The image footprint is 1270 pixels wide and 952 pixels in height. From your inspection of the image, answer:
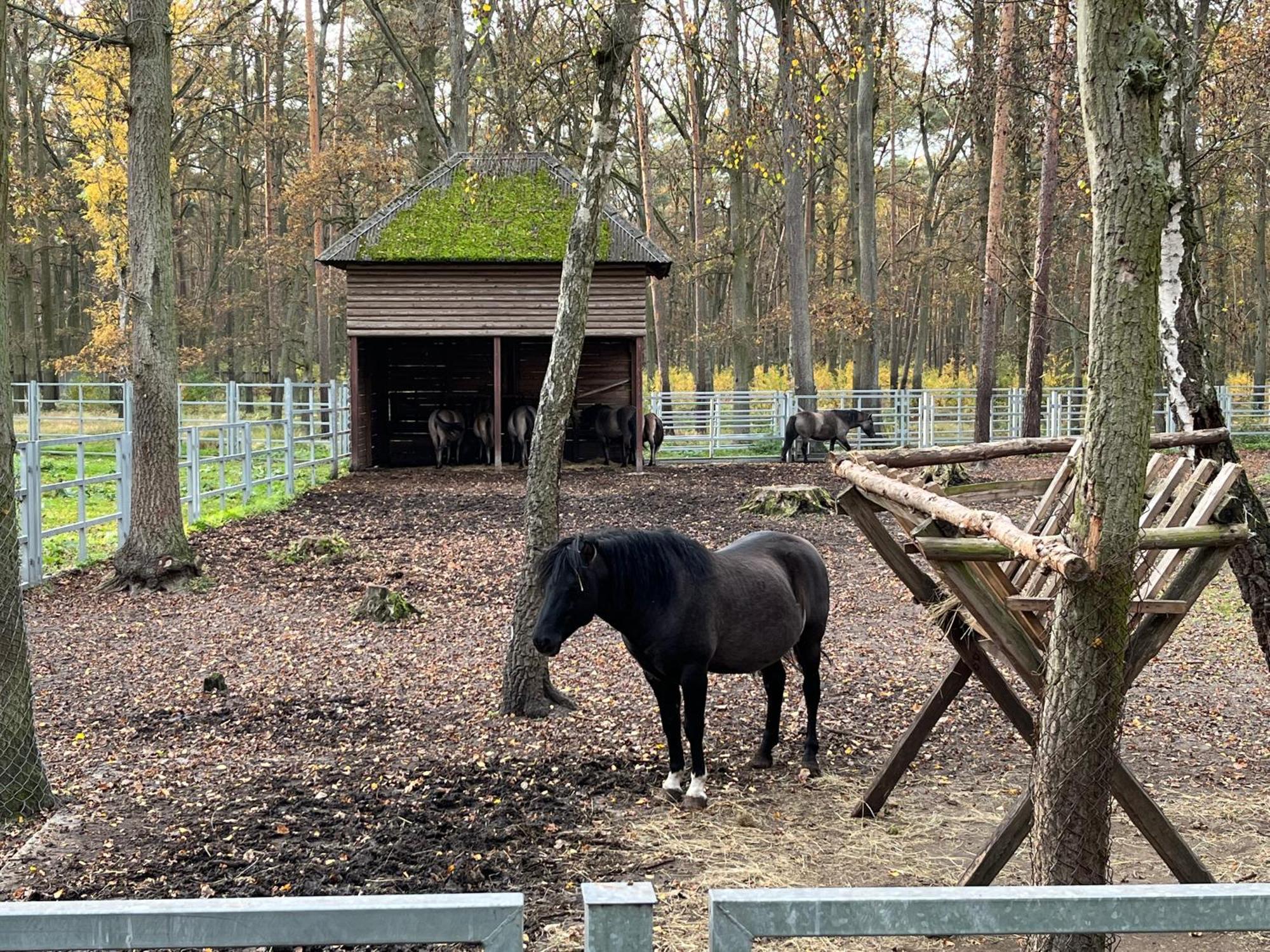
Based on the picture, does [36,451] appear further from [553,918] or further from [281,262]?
[281,262]

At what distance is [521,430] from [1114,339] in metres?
20.1

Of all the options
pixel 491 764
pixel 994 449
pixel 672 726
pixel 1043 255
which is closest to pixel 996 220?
pixel 1043 255

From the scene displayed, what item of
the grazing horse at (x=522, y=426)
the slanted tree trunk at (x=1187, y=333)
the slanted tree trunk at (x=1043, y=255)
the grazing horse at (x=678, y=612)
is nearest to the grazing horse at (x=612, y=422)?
the grazing horse at (x=522, y=426)

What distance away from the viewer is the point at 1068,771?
3.07 meters

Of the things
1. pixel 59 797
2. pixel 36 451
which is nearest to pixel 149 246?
pixel 36 451

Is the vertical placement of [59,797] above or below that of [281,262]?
below

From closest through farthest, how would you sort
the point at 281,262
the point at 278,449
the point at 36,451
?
the point at 36,451 → the point at 278,449 → the point at 281,262

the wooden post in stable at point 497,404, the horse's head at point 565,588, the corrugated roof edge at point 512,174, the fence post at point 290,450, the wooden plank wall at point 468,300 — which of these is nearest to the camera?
the horse's head at point 565,588

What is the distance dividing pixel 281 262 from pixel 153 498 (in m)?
21.7

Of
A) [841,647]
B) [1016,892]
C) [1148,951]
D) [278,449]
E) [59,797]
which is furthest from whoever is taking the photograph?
[278,449]

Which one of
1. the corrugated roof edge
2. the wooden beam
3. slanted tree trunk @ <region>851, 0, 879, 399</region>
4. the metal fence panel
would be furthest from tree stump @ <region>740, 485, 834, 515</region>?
the metal fence panel

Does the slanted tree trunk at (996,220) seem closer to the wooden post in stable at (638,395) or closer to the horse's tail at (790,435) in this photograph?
the horse's tail at (790,435)

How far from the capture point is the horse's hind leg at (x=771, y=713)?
237 inches

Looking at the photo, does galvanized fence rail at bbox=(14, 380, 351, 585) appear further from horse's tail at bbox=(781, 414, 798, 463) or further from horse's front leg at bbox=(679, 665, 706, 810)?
horse's tail at bbox=(781, 414, 798, 463)
